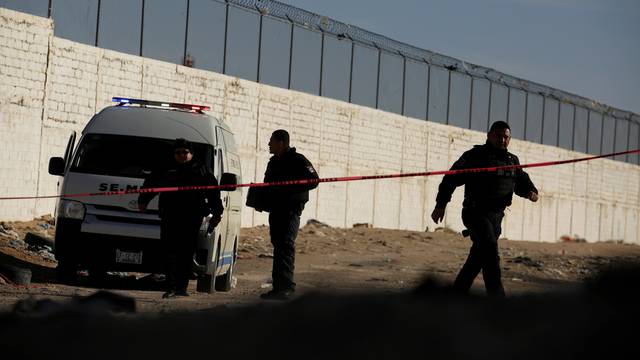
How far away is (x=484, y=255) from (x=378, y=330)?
17.2 feet

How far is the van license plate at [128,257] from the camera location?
13734 millimetres

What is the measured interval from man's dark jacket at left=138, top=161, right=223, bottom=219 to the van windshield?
1157 mm

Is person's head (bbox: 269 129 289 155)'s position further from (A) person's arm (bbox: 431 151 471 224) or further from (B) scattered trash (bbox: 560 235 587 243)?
(B) scattered trash (bbox: 560 235 587 243)

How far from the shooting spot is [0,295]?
11.7 metres

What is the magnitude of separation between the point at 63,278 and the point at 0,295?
2.22 metres

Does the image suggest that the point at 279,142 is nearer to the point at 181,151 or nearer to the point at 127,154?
the point at 181,151

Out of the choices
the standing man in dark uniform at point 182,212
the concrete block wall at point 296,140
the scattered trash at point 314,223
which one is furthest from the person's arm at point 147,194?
the scattered trash at point 314,223

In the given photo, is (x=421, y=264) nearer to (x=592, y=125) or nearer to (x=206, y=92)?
(x=206, y=92)

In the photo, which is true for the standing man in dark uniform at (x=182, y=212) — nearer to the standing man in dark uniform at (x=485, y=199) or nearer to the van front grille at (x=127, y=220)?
the van front grille at (x=127, y=220)

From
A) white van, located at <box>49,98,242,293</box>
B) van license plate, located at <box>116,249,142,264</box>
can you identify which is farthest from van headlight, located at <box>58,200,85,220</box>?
van license plate, located at <box>116,249,142,264</box>

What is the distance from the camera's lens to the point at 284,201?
504 inches

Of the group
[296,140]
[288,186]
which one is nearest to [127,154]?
[288,186]

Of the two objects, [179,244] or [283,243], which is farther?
[283,243]

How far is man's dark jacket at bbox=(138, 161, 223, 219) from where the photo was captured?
41.7 feet
